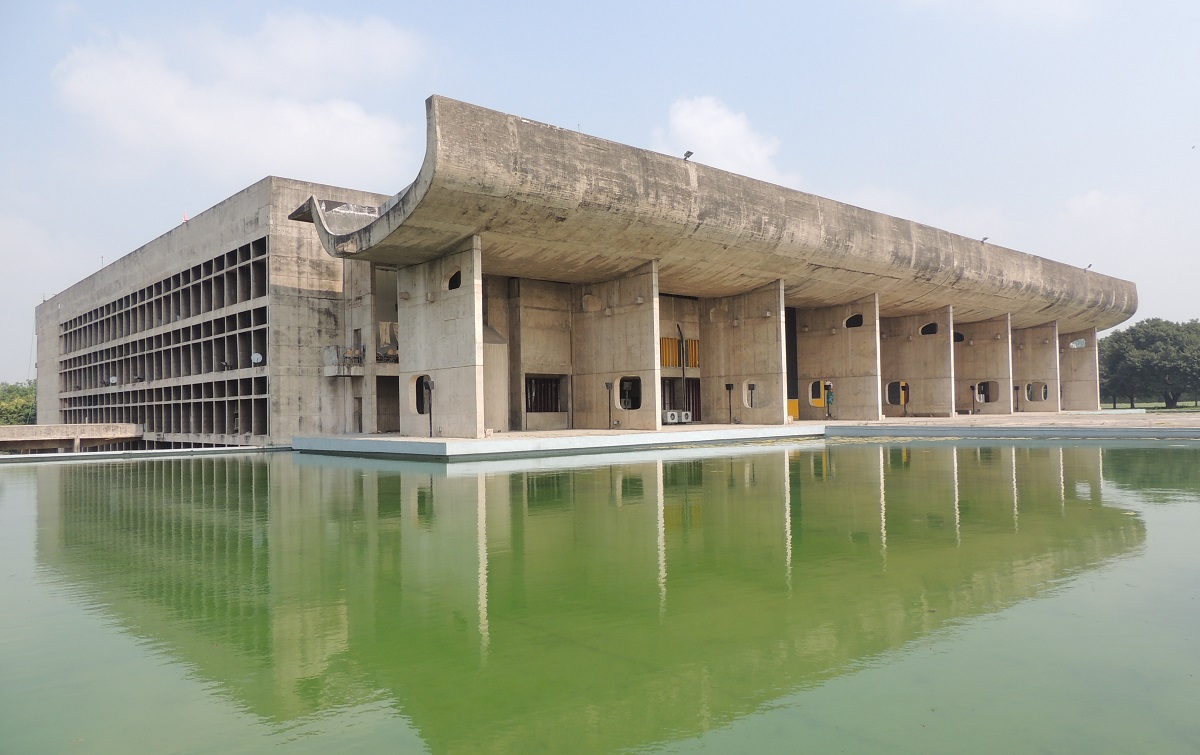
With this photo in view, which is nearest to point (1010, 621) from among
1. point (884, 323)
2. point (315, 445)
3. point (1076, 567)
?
point (1076, 567)

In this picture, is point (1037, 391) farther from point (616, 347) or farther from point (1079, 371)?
point (616, 347)

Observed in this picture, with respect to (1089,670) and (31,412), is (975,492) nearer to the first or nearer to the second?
(1089,670)

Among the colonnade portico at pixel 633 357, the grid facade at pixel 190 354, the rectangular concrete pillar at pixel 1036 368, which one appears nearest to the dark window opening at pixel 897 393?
the colonnade portico at pixel 633 357

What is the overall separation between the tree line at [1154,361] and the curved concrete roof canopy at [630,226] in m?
44.3

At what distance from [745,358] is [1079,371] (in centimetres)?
3721

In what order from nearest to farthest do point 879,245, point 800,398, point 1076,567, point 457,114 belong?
point 1076,567
point 457,114
point 879,245
point 800,398

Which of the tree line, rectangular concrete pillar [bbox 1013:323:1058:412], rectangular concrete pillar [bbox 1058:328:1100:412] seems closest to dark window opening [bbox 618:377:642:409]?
rectangular concrete pillar [bbox 1013:323:1058:412]

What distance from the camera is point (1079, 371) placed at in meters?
58.2

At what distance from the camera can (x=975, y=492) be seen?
11758 mm

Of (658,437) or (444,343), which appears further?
(444,343)

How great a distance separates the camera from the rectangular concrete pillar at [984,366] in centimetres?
4725

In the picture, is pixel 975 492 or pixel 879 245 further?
pixel 879 245

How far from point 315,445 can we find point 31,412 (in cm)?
7310

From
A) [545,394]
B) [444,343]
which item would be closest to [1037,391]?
[545,394]
